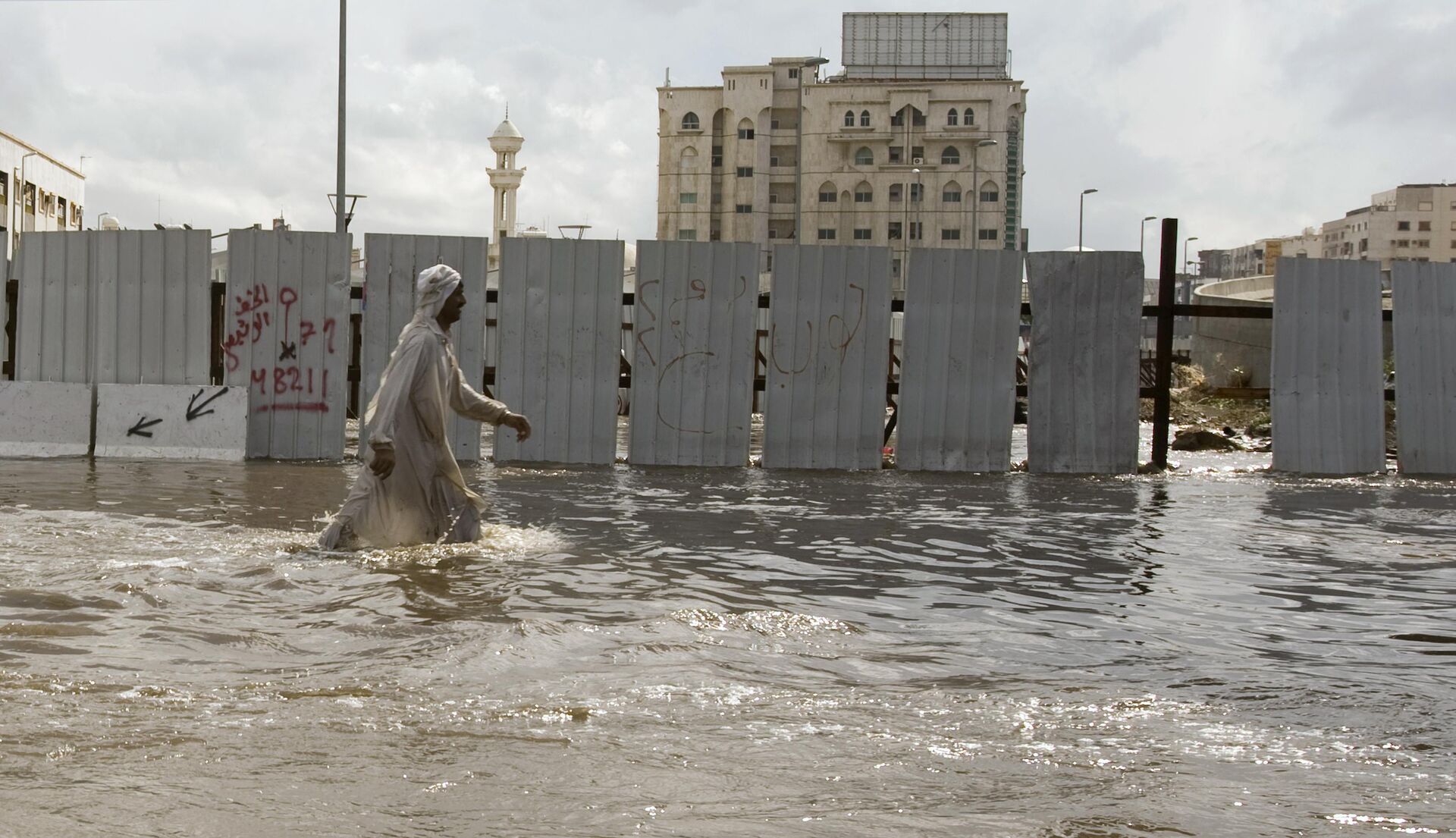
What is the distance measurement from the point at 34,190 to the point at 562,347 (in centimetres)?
8315

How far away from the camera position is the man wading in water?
8.27 metres

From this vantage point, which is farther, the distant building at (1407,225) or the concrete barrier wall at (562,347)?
the distant building at (1407,225)

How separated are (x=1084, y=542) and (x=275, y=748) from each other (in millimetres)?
6356

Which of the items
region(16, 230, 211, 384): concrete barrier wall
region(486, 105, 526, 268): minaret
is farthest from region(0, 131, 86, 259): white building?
region(16, 230, 211, 384): concrete barrier wall

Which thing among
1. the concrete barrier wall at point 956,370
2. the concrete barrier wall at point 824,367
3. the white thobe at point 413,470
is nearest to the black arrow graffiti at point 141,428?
the concrete barrier wall at point 824,367

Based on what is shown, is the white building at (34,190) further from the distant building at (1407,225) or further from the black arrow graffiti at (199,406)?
the distant building at (1407,225)

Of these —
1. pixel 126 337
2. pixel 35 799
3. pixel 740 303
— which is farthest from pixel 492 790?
pixel 126 337

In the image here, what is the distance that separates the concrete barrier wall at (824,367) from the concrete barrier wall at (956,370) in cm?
31

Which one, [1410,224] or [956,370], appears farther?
[1410,224]

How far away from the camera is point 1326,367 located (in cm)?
1466

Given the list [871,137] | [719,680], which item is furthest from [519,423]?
[871,137]

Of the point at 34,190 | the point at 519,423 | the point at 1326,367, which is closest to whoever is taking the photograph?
the point at 519,423

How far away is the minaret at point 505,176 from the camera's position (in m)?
102

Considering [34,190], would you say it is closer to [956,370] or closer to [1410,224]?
[956,370]
